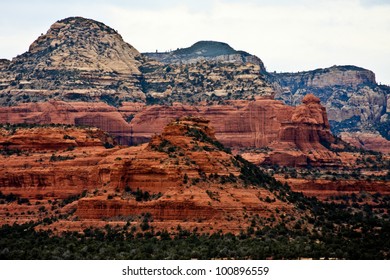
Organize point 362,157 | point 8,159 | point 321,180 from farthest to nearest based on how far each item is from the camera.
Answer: point 362,157, point 321,180, point 8,159

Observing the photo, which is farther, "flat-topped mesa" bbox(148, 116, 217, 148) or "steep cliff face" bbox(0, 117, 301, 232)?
"flat-topped mesa" bbox(148, 116, 217, 148)

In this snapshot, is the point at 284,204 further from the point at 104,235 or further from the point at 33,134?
the point at 33,134

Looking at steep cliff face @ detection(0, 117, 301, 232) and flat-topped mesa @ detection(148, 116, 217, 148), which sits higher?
flat-topped mesa @ detection(148, 116, 217, 148)

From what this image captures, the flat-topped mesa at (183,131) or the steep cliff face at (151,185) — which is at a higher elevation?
the flat-topped mesa at (183,131)

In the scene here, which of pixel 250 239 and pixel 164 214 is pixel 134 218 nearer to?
pixel 164 214

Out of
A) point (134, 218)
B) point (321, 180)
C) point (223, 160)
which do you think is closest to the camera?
point (134, 218)

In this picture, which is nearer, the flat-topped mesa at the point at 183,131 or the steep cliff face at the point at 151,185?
the steep cliff face at the point at 151,185

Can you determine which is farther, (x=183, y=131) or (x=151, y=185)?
(x=183, y=131)

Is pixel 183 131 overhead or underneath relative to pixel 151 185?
overhead

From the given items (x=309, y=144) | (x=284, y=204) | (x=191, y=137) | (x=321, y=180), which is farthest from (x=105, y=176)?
(x=309, y=144)

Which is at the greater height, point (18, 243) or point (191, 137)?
point (191, 137)

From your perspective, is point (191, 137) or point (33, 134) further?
point (33, 134)
